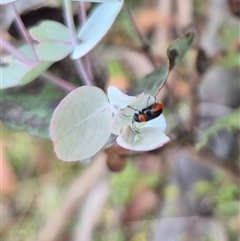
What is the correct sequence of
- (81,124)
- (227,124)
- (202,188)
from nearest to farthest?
1. (81,124)
2. (227,124)
3. (202,188)

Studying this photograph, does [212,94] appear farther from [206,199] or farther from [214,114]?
[206,199]

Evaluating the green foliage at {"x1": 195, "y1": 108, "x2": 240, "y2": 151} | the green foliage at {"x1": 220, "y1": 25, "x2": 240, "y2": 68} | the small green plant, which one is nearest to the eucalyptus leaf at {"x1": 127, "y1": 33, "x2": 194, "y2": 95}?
the small green plant

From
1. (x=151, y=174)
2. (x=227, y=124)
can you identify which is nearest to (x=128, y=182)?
(x=151, y=174)

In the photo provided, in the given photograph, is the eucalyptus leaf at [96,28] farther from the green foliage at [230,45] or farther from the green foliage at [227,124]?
the green foliage at [230,45]

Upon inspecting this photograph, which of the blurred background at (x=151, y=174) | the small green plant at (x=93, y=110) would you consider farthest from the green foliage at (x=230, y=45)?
the small green plant at (x=93, y=110)

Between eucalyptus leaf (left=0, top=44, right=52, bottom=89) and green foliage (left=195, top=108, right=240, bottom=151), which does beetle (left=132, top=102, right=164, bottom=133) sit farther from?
green foliage (left=195, top=108, right=240, bottom=151)

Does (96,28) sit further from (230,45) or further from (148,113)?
(230,45)
